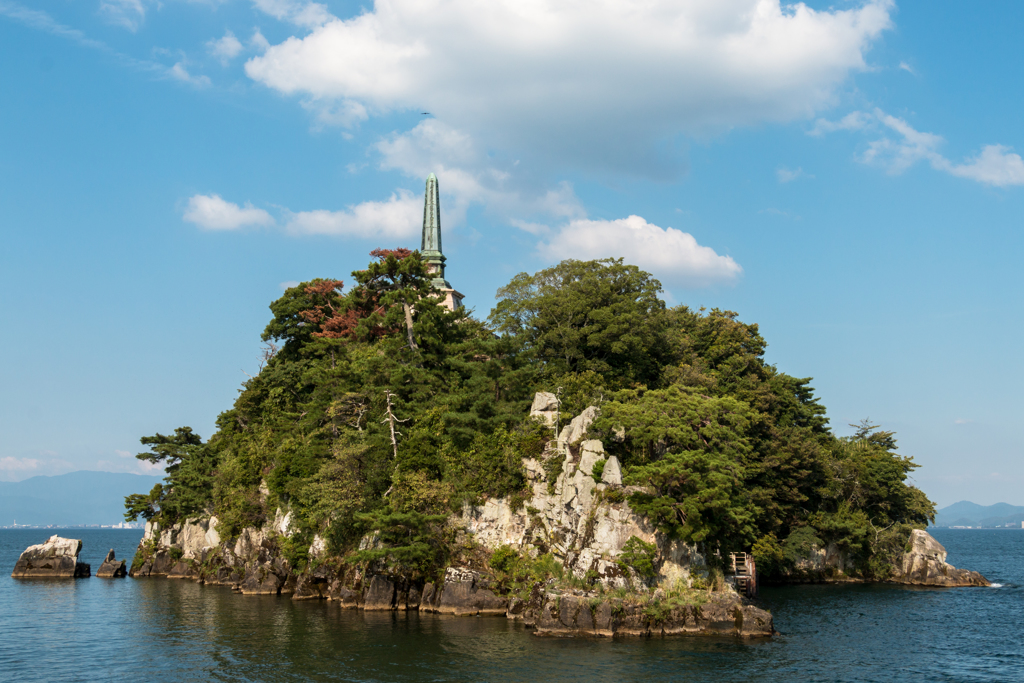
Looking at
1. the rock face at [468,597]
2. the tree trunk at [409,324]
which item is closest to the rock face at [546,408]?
the rock face at [468,597]

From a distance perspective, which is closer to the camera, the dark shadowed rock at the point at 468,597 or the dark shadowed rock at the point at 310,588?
the dark shadowed rock at the point at 468,597

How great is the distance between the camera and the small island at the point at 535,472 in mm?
41031

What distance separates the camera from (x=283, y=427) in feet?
214

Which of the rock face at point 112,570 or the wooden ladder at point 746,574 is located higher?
the wooden ladder at point 746,574

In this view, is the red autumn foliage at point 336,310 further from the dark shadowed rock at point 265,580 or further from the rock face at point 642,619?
the rock face at point 642,619

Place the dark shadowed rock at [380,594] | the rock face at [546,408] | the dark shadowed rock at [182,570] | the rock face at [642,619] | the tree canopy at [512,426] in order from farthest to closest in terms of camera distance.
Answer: the dark shadowed rock at [182,570], the rock face at [546,408], the dark shadowed rock at [380,594], the tree canopy at [512,426], the rock face at [642,619]

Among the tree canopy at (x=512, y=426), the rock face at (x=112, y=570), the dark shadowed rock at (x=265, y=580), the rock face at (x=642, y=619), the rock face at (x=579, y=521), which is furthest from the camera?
the rock face at (x=112, y=570)

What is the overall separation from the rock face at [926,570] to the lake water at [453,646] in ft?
38.7

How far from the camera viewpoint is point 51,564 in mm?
75625

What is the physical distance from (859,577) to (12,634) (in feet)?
211

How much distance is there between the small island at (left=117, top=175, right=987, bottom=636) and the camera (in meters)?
41.0

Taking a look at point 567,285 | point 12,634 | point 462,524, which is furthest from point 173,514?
point 567,285

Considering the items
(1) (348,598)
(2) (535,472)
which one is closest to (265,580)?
(1) (348,598)

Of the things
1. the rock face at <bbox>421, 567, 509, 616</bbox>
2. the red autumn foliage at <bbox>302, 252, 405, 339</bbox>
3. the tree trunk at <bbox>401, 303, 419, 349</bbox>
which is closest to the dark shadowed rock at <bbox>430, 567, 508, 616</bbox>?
the rock face at <bbox>421, 567, 509, 616</bbox>
